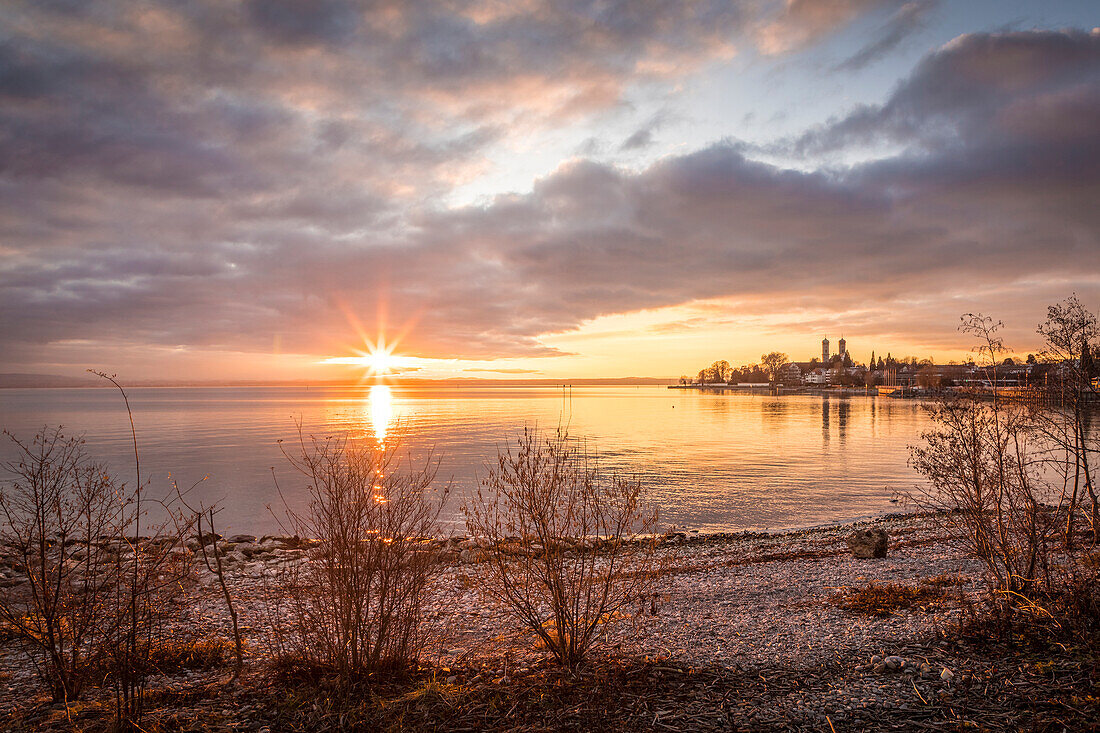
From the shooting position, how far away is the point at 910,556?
13750 millimetres

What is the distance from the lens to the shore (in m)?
5.46

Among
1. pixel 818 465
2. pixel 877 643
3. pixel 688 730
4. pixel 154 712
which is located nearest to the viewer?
pixel 688 730

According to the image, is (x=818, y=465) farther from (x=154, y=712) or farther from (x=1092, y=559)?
(x=154, y=712)

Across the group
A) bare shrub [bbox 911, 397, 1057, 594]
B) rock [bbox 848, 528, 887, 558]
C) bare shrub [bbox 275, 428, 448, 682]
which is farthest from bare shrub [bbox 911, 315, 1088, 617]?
bare shrub [bbox 275, 428, 448, 682]

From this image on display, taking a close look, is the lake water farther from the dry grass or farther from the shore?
the dry grass

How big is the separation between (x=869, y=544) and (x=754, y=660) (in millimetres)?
8731

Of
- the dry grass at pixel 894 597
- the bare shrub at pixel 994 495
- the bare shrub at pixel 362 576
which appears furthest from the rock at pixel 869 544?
the bare shrub at pixel 362 576

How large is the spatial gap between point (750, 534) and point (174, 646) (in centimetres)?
1599

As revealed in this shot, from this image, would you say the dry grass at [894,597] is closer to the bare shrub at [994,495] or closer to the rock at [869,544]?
the bare shrub at [994,495]

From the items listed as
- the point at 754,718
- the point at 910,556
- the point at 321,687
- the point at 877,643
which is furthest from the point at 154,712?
the point at 910,556

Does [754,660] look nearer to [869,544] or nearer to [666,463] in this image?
[869,544]

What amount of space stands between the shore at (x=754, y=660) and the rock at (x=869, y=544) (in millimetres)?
1427

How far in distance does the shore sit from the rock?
1.43 metres

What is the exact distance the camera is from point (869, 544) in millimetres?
13812
